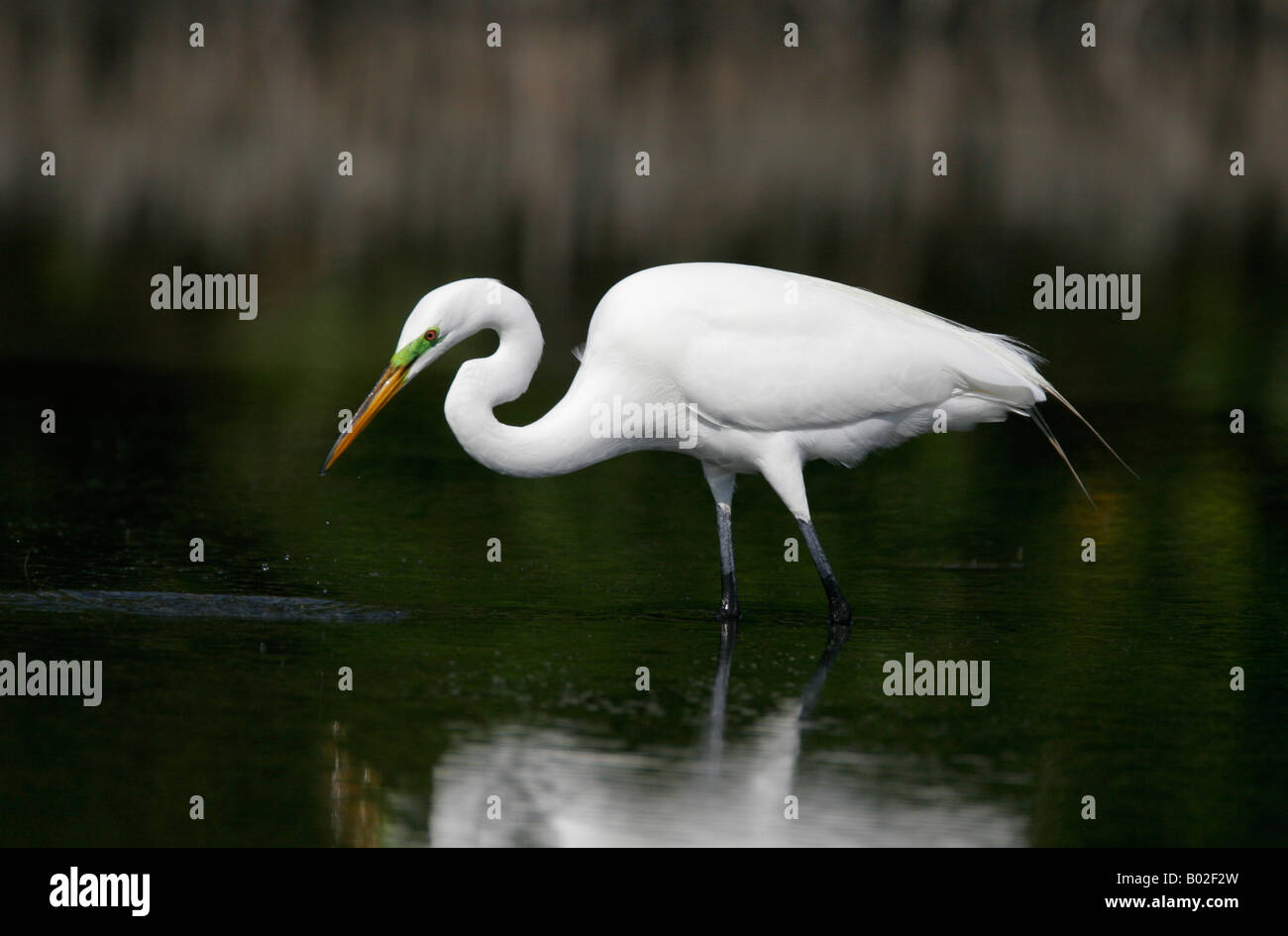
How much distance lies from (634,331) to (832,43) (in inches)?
1194

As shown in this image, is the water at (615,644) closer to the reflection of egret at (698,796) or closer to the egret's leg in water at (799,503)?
the reflection of egret at (698,796)

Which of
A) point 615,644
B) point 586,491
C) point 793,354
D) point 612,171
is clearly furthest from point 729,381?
point 612,171

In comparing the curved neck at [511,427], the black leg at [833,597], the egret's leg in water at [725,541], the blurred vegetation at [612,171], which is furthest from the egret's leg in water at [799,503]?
the blurred vegetation at [612,171]

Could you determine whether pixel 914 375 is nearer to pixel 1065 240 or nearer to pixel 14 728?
pixel 14 728

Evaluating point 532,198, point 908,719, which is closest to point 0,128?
point 532,198

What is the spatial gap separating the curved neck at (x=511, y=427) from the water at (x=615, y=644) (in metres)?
0.65

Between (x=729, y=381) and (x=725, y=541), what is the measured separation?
2.18 ft

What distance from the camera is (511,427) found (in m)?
8.66

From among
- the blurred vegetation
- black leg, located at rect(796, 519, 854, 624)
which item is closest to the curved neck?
black leg, located at rect(796, 519, 854, 624)

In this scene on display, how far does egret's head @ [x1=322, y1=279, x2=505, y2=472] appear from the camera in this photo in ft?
27.1

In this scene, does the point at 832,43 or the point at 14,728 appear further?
the point at 832,43

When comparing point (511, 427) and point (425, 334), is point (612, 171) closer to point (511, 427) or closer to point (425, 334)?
point (511, 427)

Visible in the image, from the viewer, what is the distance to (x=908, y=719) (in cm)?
741

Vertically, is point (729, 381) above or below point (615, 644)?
above
